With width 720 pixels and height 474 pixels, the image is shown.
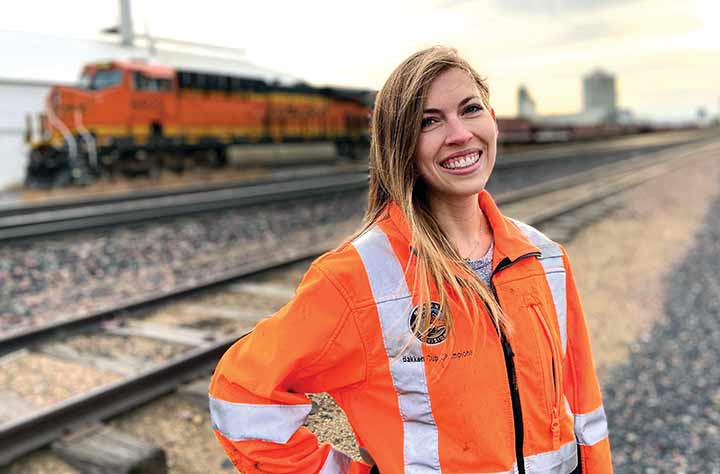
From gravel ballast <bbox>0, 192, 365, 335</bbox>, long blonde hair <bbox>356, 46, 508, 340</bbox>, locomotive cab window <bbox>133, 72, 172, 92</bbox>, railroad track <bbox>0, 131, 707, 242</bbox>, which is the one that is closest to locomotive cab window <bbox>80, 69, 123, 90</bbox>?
locomotive cab window <bbox>133, 72, 172, 92</bbox>

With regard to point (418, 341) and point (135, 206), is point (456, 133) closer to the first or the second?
point (418, 341)

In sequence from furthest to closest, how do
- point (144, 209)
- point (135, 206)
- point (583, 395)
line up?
point (135, 206)
point (144, 209)
point (583, 395)

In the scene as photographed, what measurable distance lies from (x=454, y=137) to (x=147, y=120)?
17.3 meters

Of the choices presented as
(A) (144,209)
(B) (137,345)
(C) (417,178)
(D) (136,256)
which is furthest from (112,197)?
(C) (417,178)

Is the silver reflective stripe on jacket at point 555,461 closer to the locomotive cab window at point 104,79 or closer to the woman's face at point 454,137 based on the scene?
the woman's face at point 454,137

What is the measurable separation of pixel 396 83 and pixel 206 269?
6.34 meters

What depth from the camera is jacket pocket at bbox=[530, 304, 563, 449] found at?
1540mm

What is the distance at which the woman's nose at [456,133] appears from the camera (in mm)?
1559

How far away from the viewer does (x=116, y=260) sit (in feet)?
25.9

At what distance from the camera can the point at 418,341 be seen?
1.43m

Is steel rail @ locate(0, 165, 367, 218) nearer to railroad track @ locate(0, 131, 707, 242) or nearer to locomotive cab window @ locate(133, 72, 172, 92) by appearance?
railroad track @ locate(0, 131, 707, 242)

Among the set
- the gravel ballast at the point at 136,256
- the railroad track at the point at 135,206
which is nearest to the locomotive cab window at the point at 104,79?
the railroad track at the point at 135,206

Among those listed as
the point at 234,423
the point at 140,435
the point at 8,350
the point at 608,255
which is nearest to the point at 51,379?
the point at 8,350

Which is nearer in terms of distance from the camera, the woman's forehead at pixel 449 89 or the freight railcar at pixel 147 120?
the woman's forehead at pixel 449 89
